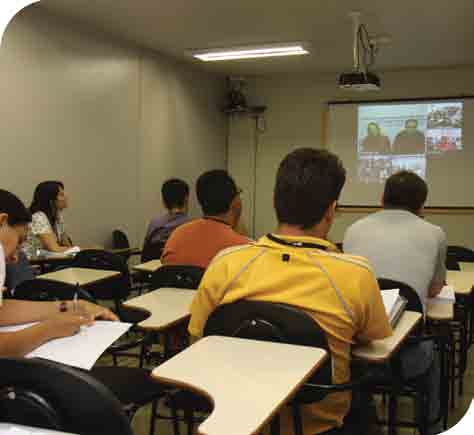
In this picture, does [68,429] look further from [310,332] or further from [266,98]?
[266,98]

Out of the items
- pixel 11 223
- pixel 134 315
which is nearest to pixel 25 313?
pixel 11 223

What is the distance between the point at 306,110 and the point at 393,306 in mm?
6606

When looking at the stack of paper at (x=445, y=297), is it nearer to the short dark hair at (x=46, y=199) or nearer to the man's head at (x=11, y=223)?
the man's head at (x=11, y=223)

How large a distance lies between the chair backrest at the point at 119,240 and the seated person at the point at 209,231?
10.5 ft

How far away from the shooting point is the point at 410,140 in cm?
760

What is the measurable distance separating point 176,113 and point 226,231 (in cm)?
487

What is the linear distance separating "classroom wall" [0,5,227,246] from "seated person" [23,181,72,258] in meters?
0.36

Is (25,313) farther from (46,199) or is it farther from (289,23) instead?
(289,23)

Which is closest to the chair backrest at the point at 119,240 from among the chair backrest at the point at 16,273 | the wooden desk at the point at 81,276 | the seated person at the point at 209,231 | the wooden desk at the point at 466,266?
the wooden desk at the point at 81,276

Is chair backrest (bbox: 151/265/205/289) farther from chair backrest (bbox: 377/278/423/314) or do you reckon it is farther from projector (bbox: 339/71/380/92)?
projector (bbox: 339/71/380/92)

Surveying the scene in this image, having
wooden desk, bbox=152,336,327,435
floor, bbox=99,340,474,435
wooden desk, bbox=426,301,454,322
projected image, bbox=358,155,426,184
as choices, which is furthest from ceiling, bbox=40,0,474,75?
wooden desk, bbox=152,336,327,435

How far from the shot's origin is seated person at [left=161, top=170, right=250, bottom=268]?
2740 mm

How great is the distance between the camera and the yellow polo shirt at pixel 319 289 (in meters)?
1.56

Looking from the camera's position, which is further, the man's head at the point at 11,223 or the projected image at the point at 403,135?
the projected image at the point at 403,135
